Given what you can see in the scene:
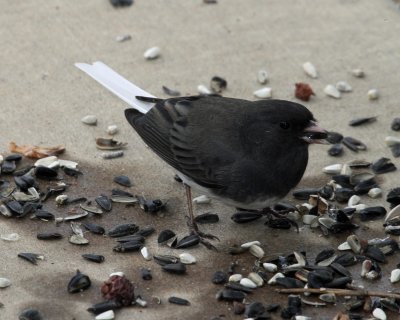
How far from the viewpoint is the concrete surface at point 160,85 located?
3709mm

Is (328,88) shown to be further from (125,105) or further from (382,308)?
(382,308)

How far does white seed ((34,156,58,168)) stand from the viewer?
4.40m

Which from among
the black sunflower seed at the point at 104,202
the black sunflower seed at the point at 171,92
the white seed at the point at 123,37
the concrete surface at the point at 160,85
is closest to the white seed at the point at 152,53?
the concrete surface at the point at 160,85

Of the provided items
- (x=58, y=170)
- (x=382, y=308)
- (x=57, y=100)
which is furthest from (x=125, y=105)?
(x=382, y=308)

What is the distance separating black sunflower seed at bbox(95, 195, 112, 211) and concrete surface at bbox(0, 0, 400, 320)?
3cm

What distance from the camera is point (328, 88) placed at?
201 inches

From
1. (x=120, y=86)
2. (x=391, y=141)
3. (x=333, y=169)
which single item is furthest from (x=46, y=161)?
(x=391, y=141)

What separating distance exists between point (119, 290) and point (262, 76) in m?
2.08

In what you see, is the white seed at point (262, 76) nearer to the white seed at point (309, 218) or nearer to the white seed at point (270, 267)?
the white seed at point (309, 218)

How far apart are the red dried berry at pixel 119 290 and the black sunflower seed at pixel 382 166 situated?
5.15 ft

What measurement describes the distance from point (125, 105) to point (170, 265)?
4.71ft

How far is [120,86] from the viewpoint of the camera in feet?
15.0

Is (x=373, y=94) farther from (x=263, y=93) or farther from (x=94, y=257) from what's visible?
(x=94, y=257)

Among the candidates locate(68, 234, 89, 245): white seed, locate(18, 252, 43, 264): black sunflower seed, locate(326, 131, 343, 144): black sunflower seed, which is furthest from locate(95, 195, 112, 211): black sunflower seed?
locate(326, 131, 343, 144): black sunflower seed
